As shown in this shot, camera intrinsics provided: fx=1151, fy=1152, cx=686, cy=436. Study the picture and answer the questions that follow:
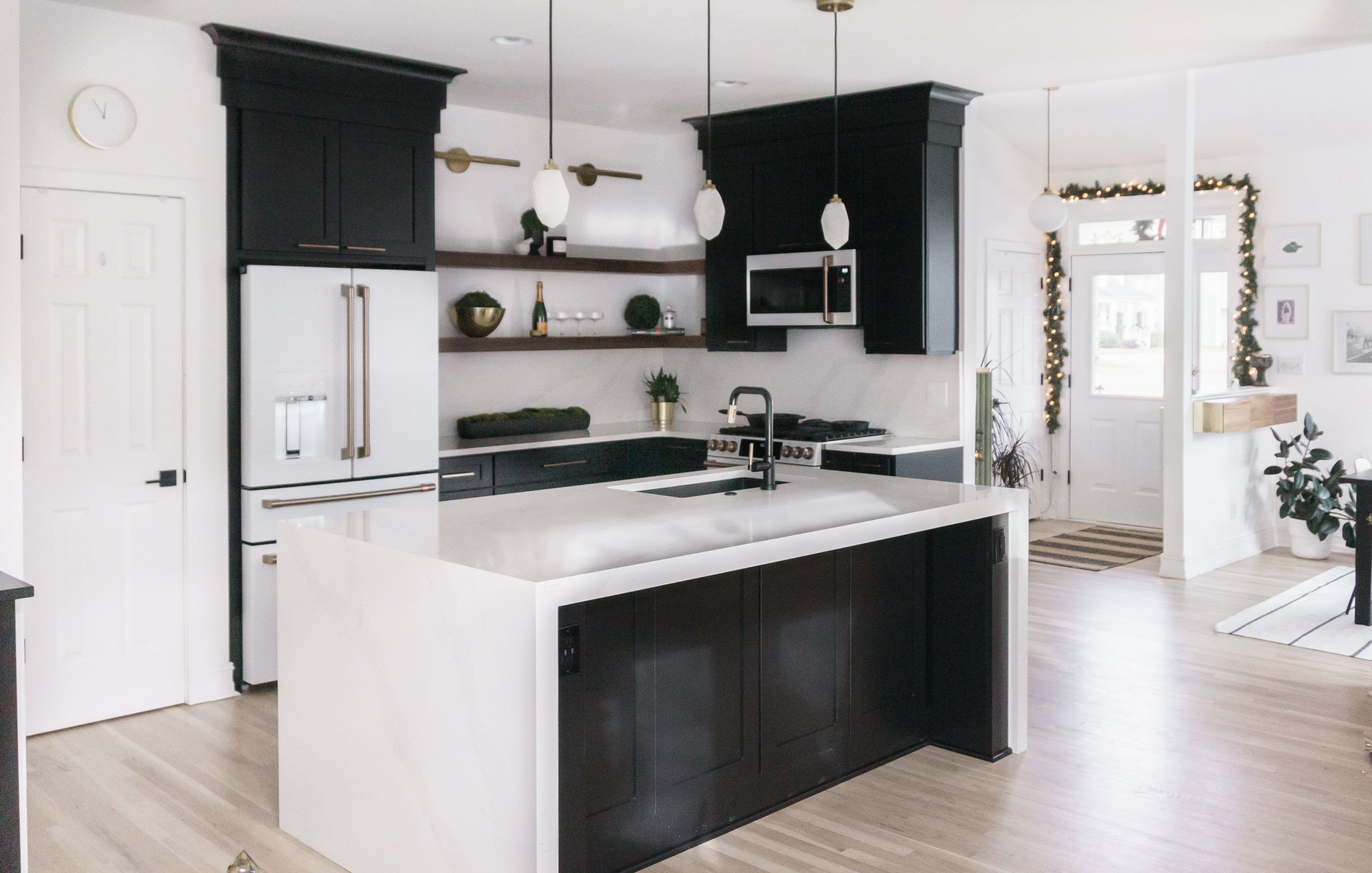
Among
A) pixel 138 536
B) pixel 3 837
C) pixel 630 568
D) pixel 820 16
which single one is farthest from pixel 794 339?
pixel 3 837

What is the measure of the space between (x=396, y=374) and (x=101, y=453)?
4.04 ft

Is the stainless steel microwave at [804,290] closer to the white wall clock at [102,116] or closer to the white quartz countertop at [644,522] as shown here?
the white quartz countertop at [644,522]

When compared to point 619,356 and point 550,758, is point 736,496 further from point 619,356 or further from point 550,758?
point 619,356

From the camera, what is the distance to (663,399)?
7152 millimetres

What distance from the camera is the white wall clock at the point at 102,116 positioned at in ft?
14.1

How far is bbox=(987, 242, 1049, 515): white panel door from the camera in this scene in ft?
26.5

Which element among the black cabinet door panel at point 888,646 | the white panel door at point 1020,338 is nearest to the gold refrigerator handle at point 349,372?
the black cabinet door panel at point 888,646

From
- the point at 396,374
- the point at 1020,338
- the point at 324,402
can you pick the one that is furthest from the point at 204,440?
the point at 1020,338

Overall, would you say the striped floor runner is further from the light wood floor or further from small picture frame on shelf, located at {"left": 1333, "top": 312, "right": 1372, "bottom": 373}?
the light wood floor

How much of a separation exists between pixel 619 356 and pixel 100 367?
335 centimetres

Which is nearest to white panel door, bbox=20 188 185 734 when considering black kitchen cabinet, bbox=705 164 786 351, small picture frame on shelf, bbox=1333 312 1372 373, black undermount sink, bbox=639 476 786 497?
black undermount sink, bbox=639 476 786 497

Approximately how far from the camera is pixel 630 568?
277cm

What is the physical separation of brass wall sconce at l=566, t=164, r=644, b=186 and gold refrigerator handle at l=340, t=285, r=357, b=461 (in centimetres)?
219

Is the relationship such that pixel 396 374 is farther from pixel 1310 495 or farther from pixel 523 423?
pixel 1310 495
